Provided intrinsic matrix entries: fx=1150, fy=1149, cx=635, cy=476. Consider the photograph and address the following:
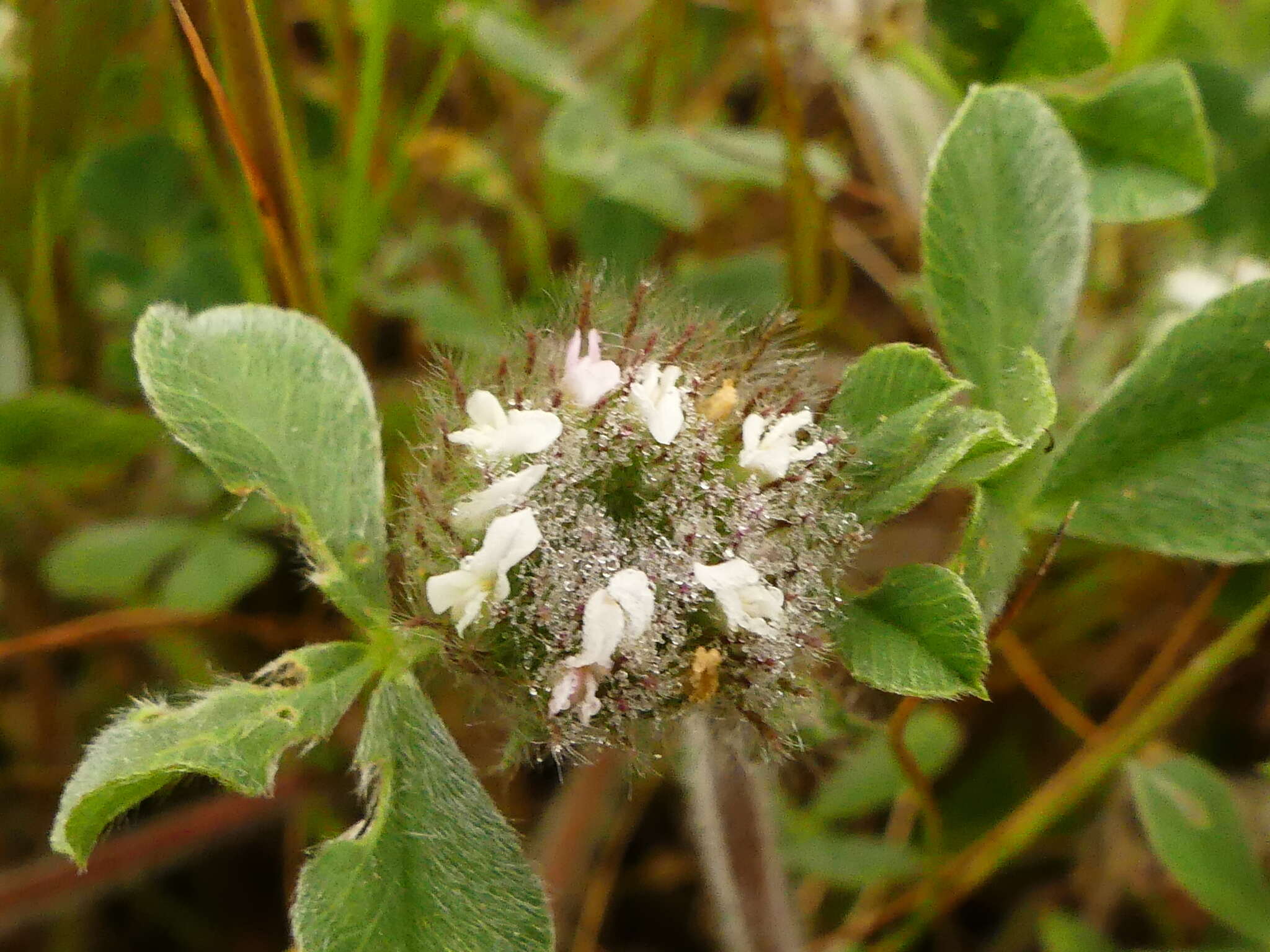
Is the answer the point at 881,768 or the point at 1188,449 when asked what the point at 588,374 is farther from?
the point at 881,768

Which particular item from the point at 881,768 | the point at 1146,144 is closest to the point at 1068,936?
the point at 881,768

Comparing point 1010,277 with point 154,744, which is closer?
point 154,744

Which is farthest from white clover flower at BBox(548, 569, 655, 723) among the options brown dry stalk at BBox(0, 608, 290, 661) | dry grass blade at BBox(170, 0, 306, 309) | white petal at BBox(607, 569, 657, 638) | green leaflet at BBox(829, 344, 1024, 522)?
brown dry stalk at BBox(0, 608, 290, 661)

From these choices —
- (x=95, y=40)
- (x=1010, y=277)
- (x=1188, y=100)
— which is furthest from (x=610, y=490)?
(x=95, y=40)

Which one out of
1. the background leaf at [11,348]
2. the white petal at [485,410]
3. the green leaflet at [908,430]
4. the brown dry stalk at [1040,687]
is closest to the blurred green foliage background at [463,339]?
the background leaf at [11,348]

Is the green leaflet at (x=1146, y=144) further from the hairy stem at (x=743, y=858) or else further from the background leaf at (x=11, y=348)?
the background leaf at (x=11, y=348)

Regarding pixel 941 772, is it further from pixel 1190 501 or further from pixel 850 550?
pixel 850 550

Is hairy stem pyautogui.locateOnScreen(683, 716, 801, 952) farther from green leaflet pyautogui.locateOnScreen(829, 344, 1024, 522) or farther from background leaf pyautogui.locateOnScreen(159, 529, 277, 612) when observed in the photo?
background leaf pyautogui.locateOnScreen(159, 529, 277, 612)
